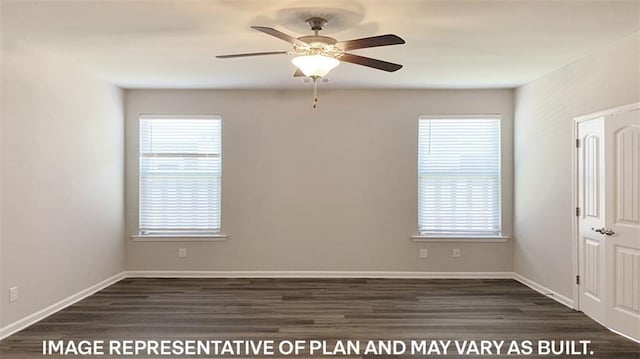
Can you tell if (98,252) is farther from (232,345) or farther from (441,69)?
(441,69)

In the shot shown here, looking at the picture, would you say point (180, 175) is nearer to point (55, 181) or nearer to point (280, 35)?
point (55, 181)

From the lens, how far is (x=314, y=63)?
2883 millimetres

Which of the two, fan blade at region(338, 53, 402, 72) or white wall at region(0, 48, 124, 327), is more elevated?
fan blade at region(338, 53, 402, 72)

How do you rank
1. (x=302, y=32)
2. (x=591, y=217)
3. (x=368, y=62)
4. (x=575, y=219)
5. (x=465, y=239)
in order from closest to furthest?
(x=368, y=62)
(x=302, y=32)
(x=591, y=217)
(x=575, y=219)
(x=465, y=239)

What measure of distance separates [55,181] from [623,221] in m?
5.46

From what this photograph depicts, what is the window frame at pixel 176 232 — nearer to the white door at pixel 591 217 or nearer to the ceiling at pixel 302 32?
the ceiling at pixel 302 32

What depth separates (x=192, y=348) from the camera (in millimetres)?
3320

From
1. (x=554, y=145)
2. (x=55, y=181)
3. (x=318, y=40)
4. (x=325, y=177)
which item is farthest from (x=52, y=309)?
(x=554, y=145)

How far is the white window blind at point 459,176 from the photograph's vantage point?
5.60 meters

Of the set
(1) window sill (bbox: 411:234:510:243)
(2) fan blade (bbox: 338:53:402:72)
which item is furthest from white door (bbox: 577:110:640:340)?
Answer: (2) fan blade (bbox: 338:53:402:72)

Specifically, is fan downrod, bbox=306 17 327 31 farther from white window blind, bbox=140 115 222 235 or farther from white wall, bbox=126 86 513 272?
white window blind, bbox=140 115 222 235

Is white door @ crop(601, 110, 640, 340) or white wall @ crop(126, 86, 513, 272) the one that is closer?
white door @ crop(601, 110, 640, 340)

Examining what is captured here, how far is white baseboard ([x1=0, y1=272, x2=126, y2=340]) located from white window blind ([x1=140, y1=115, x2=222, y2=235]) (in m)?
0.82

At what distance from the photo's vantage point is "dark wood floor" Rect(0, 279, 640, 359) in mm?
3547
